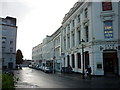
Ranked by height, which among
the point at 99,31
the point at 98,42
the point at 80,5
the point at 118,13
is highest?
the point at 80,5

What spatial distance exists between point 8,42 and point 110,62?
44033mm

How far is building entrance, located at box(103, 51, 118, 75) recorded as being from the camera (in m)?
26.1

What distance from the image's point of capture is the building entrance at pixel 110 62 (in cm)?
2609

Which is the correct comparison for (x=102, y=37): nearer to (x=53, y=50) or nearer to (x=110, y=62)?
(x=110, y=62)

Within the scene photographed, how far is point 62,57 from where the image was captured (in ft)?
143

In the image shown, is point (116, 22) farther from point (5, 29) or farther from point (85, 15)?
point (5, 29)

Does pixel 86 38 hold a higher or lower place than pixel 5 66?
A: higher

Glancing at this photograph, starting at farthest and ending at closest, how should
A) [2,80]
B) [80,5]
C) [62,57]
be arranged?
[62,57]
[80,5]
[2,80]

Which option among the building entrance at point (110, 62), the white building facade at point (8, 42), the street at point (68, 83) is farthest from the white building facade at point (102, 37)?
the white building facade at point (8, 42)

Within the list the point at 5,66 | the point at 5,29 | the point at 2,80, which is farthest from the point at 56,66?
the point at 2,80

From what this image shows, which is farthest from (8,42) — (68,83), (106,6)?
(68,83)

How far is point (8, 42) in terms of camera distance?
60812 millimetres

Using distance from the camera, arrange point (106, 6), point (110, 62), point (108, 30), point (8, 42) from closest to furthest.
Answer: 1. point (108, 30)
2. point (106, 6)
3. point (110, 62)
4. point (8, 42)

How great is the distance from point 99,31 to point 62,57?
19.3 meters
